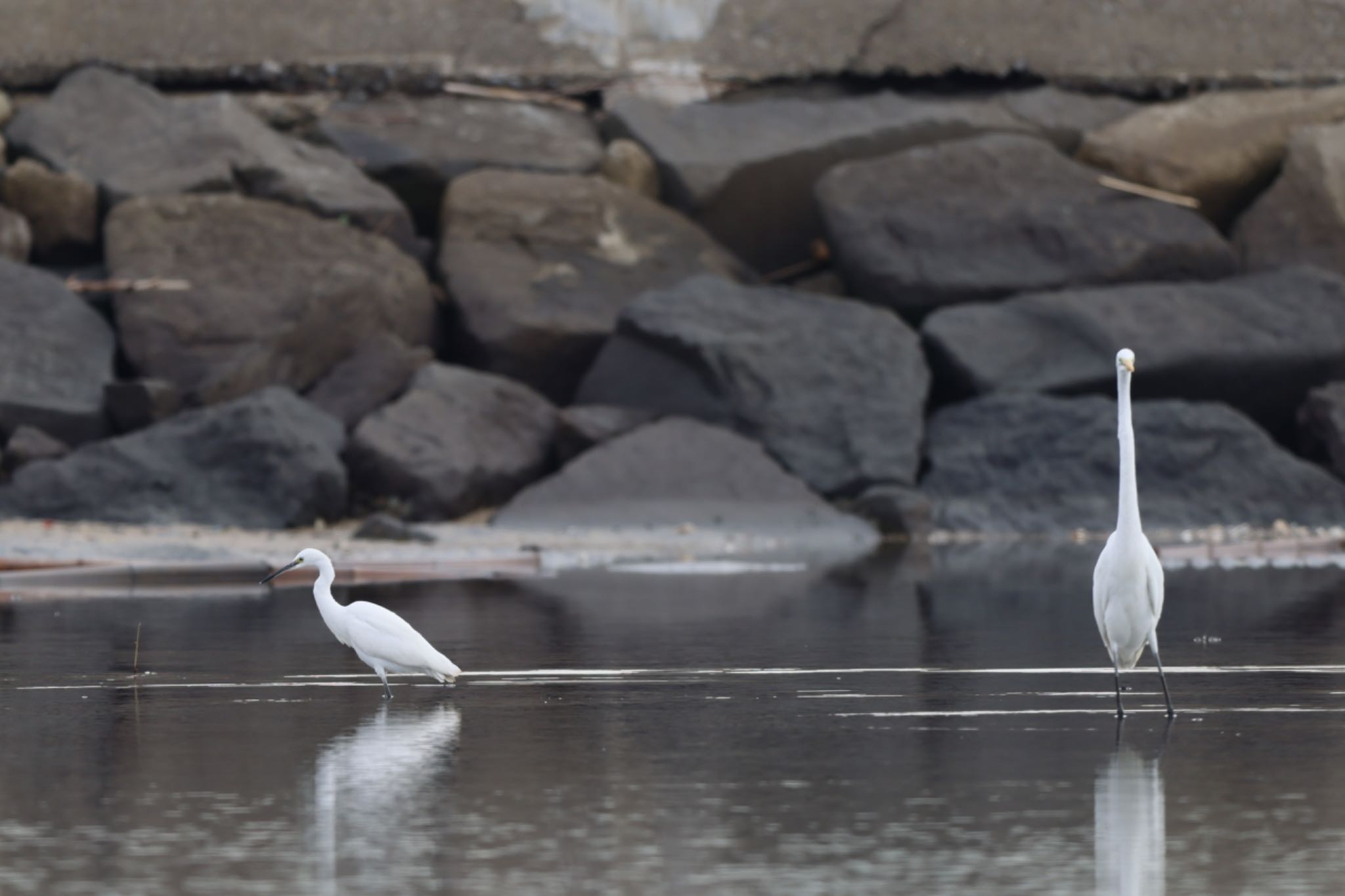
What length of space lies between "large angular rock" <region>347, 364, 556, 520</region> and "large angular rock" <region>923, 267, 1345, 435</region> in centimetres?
505

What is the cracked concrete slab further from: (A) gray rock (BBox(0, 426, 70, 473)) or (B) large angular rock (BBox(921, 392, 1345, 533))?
(A) gray rock (BBox(0, 426, 70, 473))

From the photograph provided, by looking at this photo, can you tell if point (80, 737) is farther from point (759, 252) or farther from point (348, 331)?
point (759, 252)

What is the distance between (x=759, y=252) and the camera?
28.2 metres

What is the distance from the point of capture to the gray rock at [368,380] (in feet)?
74.9

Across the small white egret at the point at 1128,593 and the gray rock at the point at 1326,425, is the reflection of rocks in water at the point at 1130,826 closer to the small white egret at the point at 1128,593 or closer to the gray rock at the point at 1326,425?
the small white egret at the point at 1128,593

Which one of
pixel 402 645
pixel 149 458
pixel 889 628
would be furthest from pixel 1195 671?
pixel 149 458

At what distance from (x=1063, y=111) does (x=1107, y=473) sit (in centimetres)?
789

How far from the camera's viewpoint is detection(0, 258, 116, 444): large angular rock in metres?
21.9

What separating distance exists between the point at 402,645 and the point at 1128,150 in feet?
68.2

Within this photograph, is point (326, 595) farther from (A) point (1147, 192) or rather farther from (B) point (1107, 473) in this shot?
(A) point (1147, 192)

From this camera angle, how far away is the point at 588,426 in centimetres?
2234

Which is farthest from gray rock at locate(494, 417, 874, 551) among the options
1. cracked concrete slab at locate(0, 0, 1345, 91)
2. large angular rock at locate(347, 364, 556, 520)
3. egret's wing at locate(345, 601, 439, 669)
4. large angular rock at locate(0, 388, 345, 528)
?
egret's wing at locate(345, 601, 439, 669)

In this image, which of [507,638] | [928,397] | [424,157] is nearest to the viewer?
[507,638]

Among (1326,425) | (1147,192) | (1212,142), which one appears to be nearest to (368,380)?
(1147,192)
